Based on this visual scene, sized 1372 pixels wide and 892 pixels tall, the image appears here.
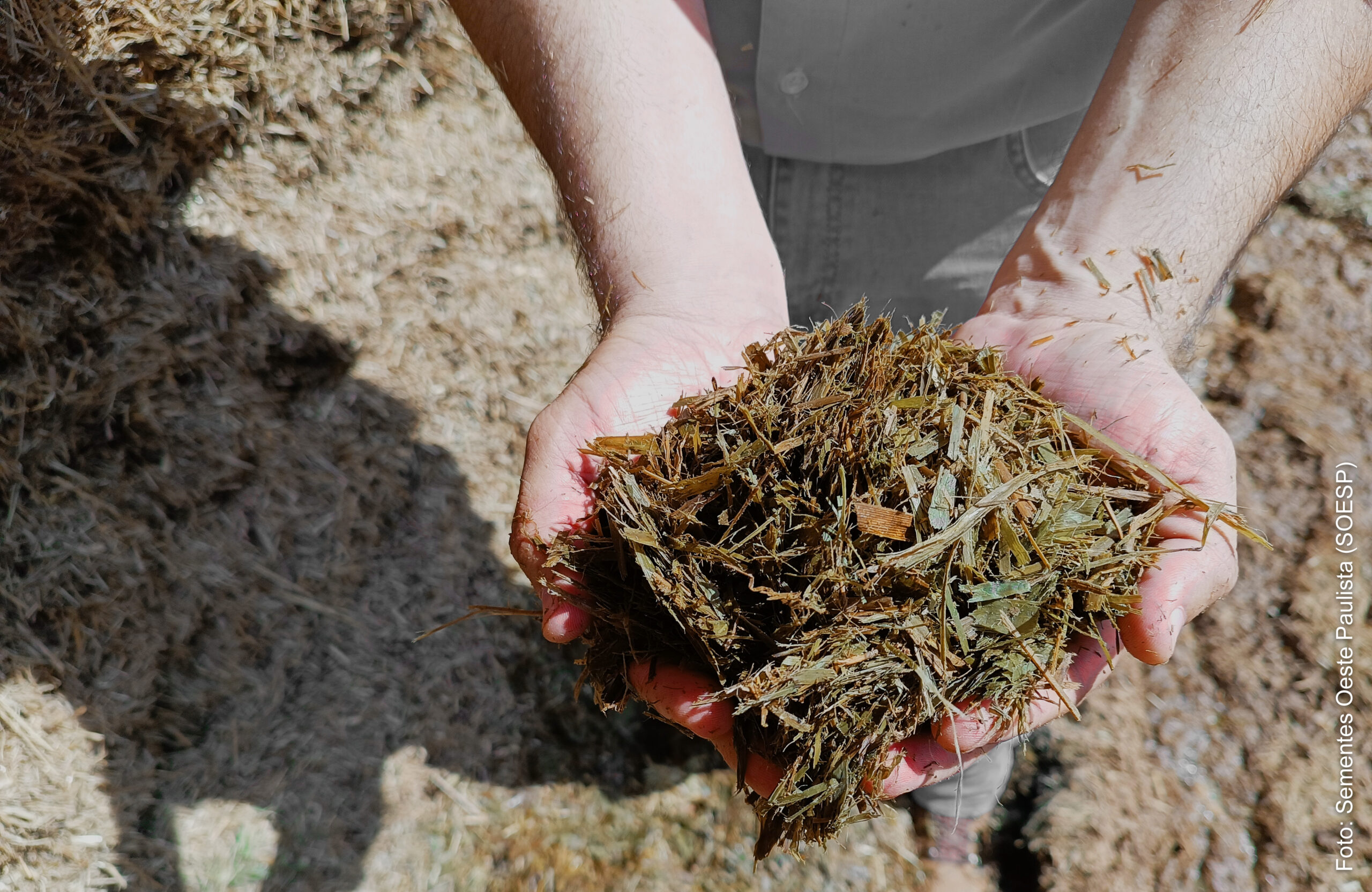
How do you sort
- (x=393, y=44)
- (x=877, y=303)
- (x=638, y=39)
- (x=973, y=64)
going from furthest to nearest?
(x=393, y=44)
(x=877, y=303)
(x=973, y=64)
(x=638, y=39)

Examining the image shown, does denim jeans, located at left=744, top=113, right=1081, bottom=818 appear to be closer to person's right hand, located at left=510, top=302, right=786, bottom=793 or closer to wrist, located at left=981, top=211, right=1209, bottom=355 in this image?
wrist, located at left=981, top=211, right=1209, bottom=355

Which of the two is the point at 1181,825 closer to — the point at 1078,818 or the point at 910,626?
the point at 1078,818

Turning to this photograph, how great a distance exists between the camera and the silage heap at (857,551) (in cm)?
144

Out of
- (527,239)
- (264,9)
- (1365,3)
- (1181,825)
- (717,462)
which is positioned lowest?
(1181,825)

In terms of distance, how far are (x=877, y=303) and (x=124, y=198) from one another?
258 cm

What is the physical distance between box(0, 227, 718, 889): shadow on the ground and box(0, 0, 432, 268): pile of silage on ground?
17cm

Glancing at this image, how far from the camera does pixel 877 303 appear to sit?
9.20ft

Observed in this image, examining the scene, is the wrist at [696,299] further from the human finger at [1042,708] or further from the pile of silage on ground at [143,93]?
the pile of silage on ground at [143,93]

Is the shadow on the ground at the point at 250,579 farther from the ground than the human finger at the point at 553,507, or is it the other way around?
the human finger at the point at 553,507

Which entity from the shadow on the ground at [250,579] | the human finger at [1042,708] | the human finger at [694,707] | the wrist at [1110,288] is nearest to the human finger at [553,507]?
the human finger at [694,707]

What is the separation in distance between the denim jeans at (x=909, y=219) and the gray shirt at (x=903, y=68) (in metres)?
0.13

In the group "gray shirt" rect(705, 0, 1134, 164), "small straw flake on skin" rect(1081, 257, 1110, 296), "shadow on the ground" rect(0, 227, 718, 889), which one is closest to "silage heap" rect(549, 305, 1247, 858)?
"small straw flake on skin" rect(1081, 257, 1110, 296)

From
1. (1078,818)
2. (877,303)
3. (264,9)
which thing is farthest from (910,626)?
(264,9)

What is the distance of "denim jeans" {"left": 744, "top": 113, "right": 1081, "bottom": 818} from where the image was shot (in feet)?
8.34
